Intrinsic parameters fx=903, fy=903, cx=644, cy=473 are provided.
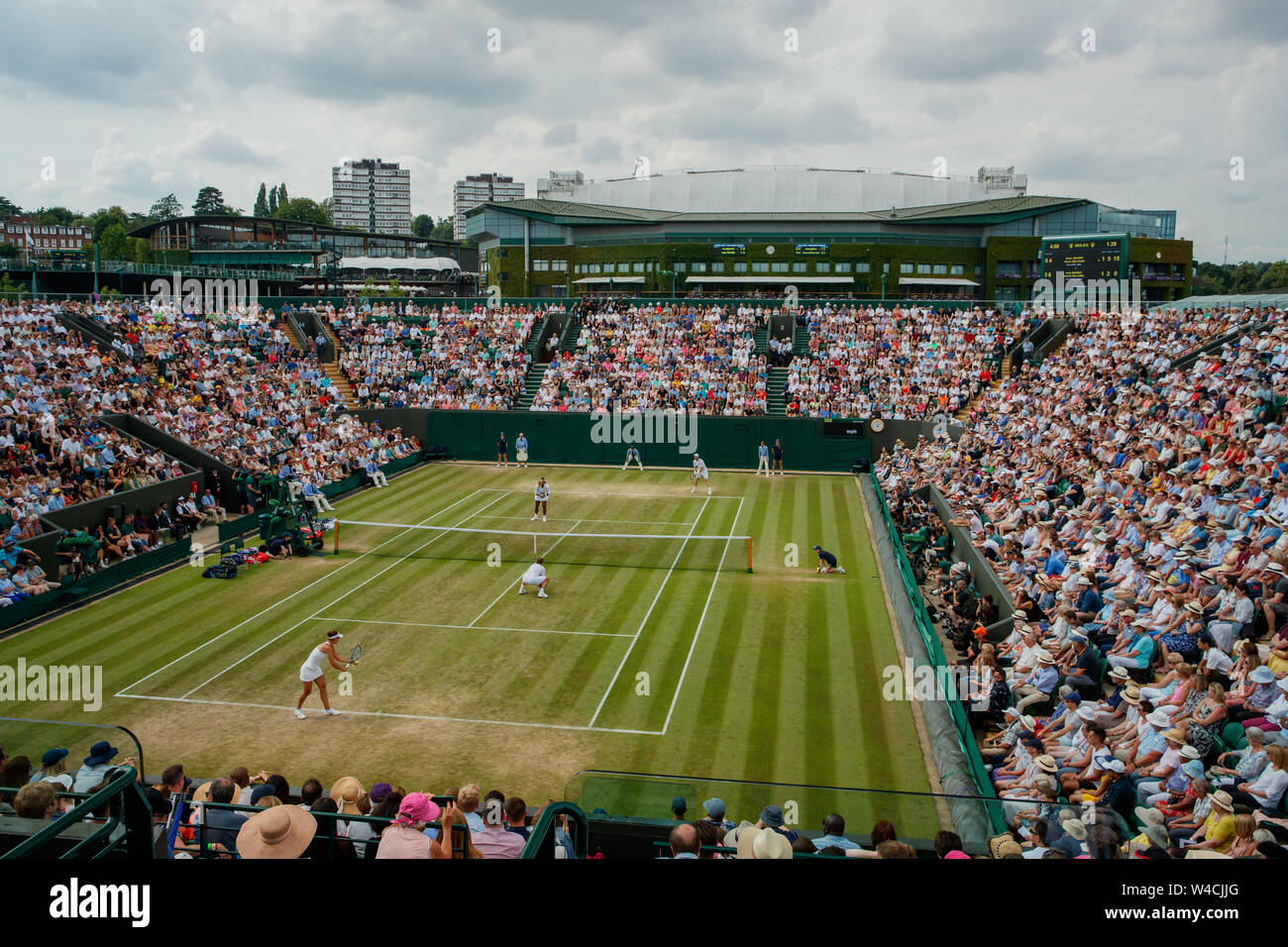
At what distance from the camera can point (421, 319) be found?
177 feet

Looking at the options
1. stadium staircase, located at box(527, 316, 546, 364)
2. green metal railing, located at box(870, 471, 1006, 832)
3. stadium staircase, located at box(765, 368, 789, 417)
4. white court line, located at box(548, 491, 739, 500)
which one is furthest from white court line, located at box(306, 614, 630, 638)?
stadium staircase, located at box(527, 316, 546, 364)

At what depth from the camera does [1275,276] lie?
3511 inches

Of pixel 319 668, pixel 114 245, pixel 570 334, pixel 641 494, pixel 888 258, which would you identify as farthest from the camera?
pixel 114 245

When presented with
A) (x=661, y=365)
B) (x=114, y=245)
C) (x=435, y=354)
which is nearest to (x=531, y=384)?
(x=435, y=354)

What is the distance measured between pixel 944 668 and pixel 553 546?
1483cm

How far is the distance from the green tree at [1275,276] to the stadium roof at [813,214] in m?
23.1

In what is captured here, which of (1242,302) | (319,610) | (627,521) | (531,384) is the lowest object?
(319,610)

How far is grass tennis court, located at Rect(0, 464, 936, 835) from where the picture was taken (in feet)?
47.3

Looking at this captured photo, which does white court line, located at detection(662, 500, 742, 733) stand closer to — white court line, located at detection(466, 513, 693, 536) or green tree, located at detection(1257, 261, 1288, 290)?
white court line, located at detection(466, 513, 693, 536)

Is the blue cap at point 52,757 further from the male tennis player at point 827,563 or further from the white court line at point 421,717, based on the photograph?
the male tennis player at point 827,563

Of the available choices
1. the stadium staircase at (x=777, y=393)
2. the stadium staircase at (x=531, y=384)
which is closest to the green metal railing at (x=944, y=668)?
the stadium staircase at (x=777, y=393)

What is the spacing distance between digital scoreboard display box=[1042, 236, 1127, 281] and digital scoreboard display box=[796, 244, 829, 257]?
1348 inches

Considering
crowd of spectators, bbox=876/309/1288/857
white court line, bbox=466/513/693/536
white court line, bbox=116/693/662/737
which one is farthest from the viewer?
white court line, bbox=466/513/693/536

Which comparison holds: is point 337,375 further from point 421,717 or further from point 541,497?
point 421,717
